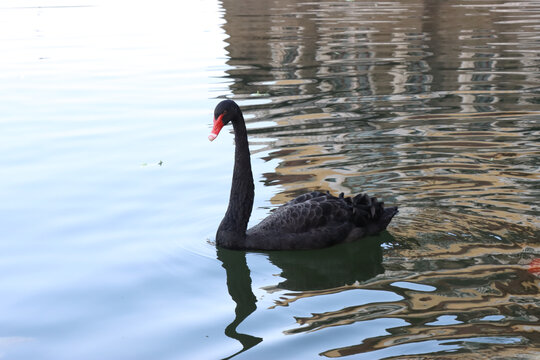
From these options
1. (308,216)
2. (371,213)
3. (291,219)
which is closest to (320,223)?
(308,216)

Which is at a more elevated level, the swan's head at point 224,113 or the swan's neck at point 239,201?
the swan's head at point 224,113

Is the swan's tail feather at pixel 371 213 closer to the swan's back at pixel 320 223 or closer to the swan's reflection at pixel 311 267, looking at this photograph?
the swan's back at pixel 320 223

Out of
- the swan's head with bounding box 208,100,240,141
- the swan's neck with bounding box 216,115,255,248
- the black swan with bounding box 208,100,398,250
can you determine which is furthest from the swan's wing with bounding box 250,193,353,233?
the swan's head with bounding box 208,100,240,141

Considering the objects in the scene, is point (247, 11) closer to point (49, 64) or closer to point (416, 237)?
point (49, 64)

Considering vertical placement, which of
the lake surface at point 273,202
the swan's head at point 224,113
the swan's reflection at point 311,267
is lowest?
the swan's reflection at point 311,267

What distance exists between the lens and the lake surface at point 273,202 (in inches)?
176

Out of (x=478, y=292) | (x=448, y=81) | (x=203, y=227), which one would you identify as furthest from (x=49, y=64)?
(x=478, y=292)

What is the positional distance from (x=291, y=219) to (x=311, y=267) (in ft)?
1.31

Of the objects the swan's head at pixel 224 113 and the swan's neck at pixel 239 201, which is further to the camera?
the swan's neck at pixel 239 201

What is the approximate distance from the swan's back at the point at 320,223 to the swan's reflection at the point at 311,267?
3.2 inches

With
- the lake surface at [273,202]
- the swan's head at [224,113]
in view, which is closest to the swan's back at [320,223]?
the lake surface at [273,202]

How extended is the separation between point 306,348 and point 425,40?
13463mm

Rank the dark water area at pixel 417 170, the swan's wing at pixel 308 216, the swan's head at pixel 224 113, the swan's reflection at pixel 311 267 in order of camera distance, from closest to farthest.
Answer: the dark water area at pixel 417 170 → the swan's reflection at pixel 311 267 → the swan's head at pixel 224 113 → the swan's wing at pixel 308 216

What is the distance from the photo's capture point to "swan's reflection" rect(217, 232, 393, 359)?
5125 mm
